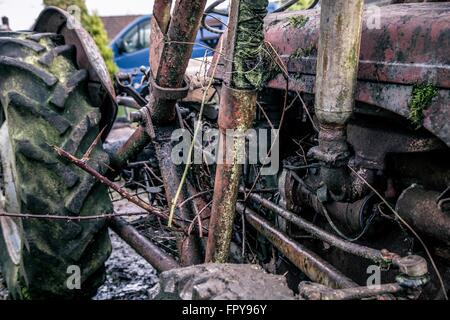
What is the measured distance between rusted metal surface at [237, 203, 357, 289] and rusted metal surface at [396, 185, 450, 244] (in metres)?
0.33

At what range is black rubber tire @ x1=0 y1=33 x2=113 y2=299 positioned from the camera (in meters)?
2.16

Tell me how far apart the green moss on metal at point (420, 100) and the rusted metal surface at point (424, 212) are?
0.84 feet

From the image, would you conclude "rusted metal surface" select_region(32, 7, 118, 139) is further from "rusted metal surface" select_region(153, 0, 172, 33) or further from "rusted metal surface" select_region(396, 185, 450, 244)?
"rusted metal surface" select_region(396, 185, 450, 244)

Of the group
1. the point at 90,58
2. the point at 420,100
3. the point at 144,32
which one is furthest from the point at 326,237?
the point at 144,32

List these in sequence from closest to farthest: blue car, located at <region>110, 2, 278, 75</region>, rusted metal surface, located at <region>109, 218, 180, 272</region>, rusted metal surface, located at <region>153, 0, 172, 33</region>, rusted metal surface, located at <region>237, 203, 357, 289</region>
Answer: rusted metal surface, located at <region>237, 203, 357, 289</region> → rusted metal surface, located at <region>153, 0, 172, 33</region> → rusted metal surface, located at <region>109, 218, 180, 272</region> → blue car, located at <region>110, 2, 278, 75</region>

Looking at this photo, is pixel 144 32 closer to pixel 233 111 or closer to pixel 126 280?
pixel 126 280

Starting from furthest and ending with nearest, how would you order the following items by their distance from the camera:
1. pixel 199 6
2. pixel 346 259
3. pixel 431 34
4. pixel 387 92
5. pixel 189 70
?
pixel 189 70, pixel 346 259, pixel 199 6, pixel 387 92, pixel 431 34

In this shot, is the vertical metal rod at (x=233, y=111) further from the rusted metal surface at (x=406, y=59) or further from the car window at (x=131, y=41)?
the car window at (x=131, y=41)

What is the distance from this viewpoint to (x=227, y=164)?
1539 millimetres

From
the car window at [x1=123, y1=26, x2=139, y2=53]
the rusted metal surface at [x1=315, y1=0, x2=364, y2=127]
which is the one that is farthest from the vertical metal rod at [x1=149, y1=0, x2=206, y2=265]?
the car window at [x1=123, y1=26, x2=139, y2=53]
